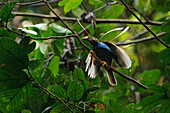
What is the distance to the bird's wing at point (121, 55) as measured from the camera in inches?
38.8

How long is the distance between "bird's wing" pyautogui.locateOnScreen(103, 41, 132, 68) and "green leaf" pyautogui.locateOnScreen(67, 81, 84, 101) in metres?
0.22

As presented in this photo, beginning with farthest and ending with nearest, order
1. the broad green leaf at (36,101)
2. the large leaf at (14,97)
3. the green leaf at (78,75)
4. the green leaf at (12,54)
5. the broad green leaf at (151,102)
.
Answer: the broad green leaf at (151,102) → the green leaf at (78,75) → the broad green leaf at (36,101) → the large leaf at (14,97) → the green leaf at (12,54)

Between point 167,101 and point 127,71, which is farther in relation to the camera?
point 127,71

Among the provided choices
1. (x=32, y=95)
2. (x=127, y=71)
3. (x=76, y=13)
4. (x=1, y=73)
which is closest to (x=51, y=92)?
(x=32, y=95)

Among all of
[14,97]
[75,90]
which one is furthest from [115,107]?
[14,97]

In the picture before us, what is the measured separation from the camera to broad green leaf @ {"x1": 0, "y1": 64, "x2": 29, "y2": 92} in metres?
0.88

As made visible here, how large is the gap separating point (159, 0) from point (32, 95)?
123 cm

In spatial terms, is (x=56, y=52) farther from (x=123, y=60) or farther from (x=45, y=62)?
(x=123, y=60)

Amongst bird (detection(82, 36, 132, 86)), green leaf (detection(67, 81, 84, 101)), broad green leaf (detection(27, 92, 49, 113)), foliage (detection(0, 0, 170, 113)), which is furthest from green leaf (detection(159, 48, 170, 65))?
broad green leaf (detection(27, 92, 49, 113))

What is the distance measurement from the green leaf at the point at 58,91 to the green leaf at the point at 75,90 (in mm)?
43

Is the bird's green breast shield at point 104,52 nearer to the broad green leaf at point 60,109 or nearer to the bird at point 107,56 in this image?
the bird at point 107,56

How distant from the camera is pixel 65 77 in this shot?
1.20m

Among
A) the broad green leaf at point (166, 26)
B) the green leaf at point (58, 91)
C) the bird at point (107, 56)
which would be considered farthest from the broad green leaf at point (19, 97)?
the broad green leaf at point (166, 26)

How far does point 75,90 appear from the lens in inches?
38.7
